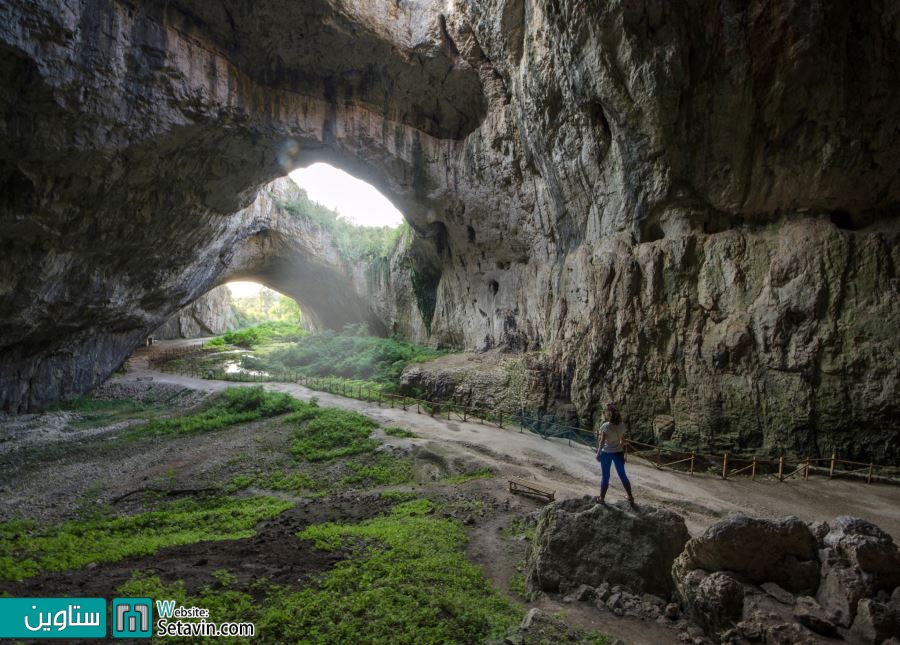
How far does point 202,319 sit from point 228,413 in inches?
1479

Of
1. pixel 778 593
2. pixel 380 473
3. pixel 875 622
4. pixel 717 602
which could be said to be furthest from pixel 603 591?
pixel 380 473

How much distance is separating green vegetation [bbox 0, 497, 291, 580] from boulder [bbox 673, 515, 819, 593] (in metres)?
7.74

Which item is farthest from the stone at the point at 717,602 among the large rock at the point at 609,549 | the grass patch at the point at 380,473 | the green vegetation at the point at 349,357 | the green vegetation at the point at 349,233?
the green vegetation at the point at 349,233

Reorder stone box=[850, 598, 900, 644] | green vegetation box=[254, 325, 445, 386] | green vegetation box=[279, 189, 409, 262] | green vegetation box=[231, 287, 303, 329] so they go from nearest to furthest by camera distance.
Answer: stone box=[850, 598, 900, 644] < green vegetation box=[254, 325, 445, 386] < green vegetation box=[279, 189, 409, 262] < green vegetation box=[231, 287, 303, 329]

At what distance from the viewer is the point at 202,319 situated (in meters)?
51.8

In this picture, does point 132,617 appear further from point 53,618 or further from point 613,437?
point 613,437

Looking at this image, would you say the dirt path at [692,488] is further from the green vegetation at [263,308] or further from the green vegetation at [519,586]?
the green vegetation at [263,308]

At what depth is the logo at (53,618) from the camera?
481 centimetres

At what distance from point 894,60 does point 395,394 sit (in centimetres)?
A: 1955

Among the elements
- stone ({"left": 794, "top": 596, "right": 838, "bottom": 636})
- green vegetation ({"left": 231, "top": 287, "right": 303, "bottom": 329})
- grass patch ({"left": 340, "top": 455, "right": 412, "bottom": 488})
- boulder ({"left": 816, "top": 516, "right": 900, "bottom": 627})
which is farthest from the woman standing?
green vegetation ({"left": 231, "top": 287, "right": 303, "bottom": 329})

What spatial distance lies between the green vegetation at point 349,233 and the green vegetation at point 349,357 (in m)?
7.48

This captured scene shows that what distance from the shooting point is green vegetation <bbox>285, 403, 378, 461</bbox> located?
14.3 meters

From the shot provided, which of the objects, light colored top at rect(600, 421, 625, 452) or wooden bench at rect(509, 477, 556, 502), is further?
wooden bench at rect(509, 477, 556, 502)

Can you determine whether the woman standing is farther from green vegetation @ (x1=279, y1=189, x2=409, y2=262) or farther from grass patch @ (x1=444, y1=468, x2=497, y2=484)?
green vegetation @ (x1=279, y1=189, x2=409, y2=262)
